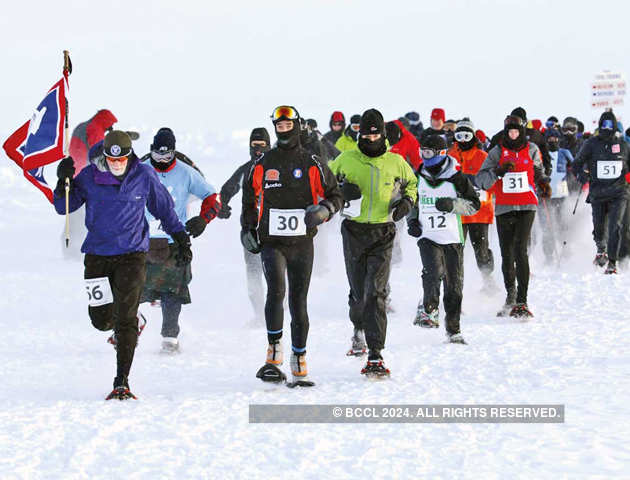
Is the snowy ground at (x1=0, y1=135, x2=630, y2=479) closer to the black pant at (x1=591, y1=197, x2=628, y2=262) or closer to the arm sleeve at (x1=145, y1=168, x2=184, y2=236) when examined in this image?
the black pant at (x1=591, y1=197, x2=628, y2=262)

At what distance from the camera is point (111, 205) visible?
6359 millimetres

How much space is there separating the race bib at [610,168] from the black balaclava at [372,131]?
656 centimetres

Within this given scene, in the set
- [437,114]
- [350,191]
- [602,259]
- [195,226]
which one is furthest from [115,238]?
[437,114]

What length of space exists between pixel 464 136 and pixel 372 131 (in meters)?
3.18

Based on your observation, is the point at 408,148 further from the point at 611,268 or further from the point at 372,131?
the point at 372,131

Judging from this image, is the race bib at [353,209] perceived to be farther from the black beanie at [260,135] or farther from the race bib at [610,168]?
the race bib at [610,168]

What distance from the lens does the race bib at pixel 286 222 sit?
21.4 ft

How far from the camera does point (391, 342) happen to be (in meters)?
8.38

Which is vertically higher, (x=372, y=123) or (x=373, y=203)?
(x=372, y=123)

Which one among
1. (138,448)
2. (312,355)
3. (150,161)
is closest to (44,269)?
(150,161)

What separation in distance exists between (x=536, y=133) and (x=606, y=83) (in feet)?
28.9

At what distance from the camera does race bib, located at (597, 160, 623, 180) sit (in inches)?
488

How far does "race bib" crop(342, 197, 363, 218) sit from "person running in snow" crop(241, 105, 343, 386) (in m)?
0.35

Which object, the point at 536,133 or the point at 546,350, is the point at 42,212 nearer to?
the point at 536,133
